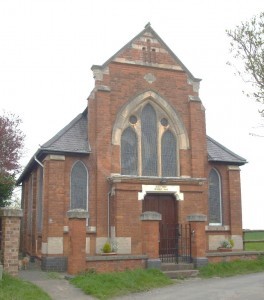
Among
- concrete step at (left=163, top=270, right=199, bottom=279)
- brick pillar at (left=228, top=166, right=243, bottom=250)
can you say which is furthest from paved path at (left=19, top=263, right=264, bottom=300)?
brick pillar at (left=228, top=166, right=243, bottom=250)

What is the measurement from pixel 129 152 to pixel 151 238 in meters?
4.92

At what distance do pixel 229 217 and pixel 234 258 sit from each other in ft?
11.1

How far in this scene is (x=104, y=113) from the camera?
1928 centimetres

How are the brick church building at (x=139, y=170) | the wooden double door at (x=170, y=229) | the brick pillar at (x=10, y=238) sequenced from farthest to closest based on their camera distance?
the wooden double door at (x=170, y=229), the brick church building at (x=139, y=170), the brick pillar at (x=10, y=238)

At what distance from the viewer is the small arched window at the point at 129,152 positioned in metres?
19.5

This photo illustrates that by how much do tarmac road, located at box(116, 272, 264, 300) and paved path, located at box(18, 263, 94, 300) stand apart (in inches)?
52.7

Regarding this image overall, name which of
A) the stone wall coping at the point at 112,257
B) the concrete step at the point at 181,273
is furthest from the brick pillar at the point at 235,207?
the stone wall coping at the point at 112,257

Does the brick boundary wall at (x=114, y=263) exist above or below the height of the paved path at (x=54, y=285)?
above

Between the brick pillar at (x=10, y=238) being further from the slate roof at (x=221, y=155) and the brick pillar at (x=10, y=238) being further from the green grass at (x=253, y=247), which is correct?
the green grass at (x=253, y=247)

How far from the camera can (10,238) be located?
13797mm

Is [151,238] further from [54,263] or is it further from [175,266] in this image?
[54,263]

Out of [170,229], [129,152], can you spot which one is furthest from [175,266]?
A: [129,152]

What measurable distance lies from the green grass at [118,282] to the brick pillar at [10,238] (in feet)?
6.45

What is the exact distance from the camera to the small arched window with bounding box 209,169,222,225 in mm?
20688
